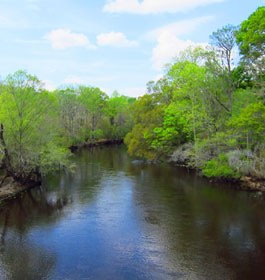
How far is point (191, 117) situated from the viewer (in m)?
38.7

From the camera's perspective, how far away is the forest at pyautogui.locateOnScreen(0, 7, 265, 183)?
29.0 m

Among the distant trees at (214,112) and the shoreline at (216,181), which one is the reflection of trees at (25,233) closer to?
the shoreline at (216,181)

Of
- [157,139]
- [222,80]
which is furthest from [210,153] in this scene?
[157,139]

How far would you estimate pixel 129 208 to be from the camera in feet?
81.9

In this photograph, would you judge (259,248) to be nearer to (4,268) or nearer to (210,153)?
(4,268)

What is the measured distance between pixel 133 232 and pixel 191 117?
2204cm

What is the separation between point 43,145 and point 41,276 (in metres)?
20.0

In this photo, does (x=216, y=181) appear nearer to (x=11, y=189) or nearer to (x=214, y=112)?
(x=214, y=112)

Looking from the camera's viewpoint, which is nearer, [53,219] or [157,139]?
[53,219]

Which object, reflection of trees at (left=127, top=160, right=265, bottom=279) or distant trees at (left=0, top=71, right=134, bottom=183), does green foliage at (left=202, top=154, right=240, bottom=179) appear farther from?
distant trees at (left=0, top=71, right=134, bottom=183)

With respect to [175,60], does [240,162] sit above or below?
below

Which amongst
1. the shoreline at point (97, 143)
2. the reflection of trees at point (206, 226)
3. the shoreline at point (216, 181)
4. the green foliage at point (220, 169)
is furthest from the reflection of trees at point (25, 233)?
the shoreline at point (97, 143)

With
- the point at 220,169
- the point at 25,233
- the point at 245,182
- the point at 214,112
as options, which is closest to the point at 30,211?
the point at 25,233

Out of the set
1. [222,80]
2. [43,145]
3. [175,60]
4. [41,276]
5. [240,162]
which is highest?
[175,60]
